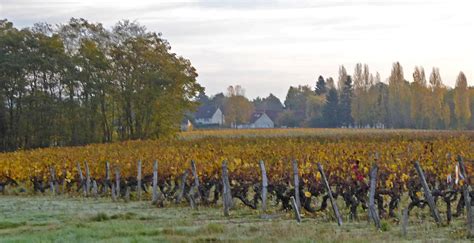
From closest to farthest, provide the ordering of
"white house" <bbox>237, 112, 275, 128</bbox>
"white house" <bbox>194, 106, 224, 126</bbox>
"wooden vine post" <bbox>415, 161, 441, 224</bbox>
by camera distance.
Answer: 1. "wooden vine post" <bbox>415, 161, 441, 224</bbox>
2. "white house" <bbox>237, 112, 275, 128</bbox>
3. "white house" <bbox>194, 106, 224, 126</bbox>

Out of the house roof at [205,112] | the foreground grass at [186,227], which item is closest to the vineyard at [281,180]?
the foreground grass at [186,227]

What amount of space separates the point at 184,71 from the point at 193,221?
142 feet

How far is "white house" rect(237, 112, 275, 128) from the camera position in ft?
447

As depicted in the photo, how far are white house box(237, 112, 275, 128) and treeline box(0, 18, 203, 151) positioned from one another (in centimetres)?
7689

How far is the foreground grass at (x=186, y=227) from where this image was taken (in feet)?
41.6

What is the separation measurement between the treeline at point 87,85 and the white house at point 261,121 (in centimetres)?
7689

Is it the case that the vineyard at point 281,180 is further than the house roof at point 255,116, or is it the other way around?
the house roof at point 255,116

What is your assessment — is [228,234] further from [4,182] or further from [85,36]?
[85,36]

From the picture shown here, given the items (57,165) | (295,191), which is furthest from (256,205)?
(57,165)

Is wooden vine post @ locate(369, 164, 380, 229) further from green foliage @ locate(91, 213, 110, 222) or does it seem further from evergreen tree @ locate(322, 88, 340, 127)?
evergreen tree @ locate(322, 88, 340, 127)

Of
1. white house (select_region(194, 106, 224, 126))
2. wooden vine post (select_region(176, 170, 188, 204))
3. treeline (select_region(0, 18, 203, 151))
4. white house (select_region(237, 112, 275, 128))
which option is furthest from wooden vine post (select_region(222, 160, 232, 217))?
white house (select_region(194, 106, 224, 126))

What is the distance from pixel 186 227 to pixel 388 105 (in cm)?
9124

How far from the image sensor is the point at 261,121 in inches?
5448

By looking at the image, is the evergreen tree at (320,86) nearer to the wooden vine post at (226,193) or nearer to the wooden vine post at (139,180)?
the wooden vine post at (139,180)
